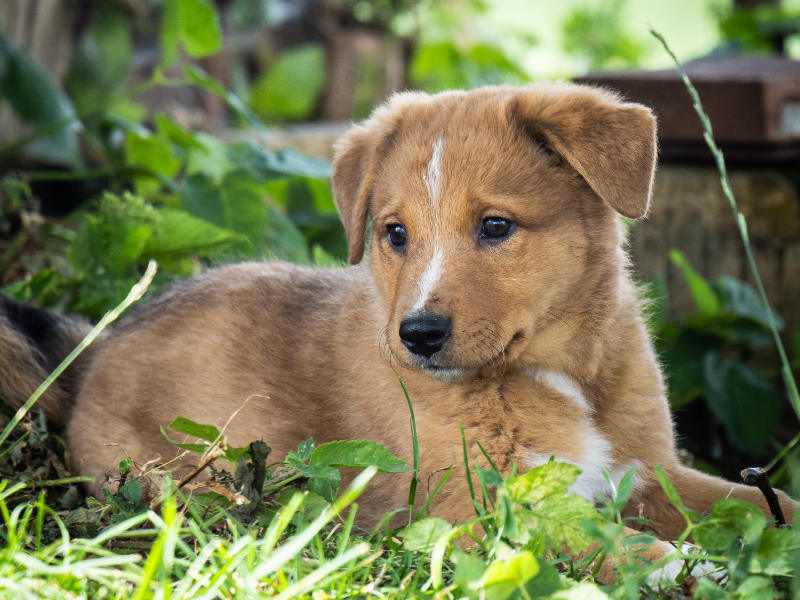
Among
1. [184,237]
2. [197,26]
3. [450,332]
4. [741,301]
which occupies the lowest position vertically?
[741,301]

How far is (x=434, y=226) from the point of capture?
3.09 m

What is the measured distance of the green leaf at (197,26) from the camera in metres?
5.14

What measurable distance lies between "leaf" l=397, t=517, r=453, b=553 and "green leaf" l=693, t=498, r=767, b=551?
65 centimetres

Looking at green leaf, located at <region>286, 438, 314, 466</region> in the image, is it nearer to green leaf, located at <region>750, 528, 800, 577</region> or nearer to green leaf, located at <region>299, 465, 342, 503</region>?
green leaf, located at <region>299, 465, 342, 503</region>

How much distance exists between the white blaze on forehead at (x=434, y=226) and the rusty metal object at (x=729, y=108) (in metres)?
2.54

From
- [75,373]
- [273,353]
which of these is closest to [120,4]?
[75,373]

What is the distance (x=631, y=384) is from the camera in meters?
3.30

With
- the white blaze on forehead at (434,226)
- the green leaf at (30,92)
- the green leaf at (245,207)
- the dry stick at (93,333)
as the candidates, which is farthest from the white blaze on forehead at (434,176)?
the green leaf at (30,92)

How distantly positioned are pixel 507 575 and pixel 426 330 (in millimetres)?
898

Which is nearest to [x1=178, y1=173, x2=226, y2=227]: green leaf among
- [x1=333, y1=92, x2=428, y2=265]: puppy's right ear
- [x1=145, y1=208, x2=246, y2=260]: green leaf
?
[x1=145, y1=208, x2=246, y2=260]: green leaf

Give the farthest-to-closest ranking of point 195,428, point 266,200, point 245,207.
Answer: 1. point 266,200
2. point 245,207
3. point 195,428

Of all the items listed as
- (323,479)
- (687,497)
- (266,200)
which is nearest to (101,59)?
(266,200)

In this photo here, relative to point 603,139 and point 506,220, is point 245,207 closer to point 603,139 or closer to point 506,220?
point 506,220

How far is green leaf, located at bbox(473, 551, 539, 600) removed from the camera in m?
2.12
